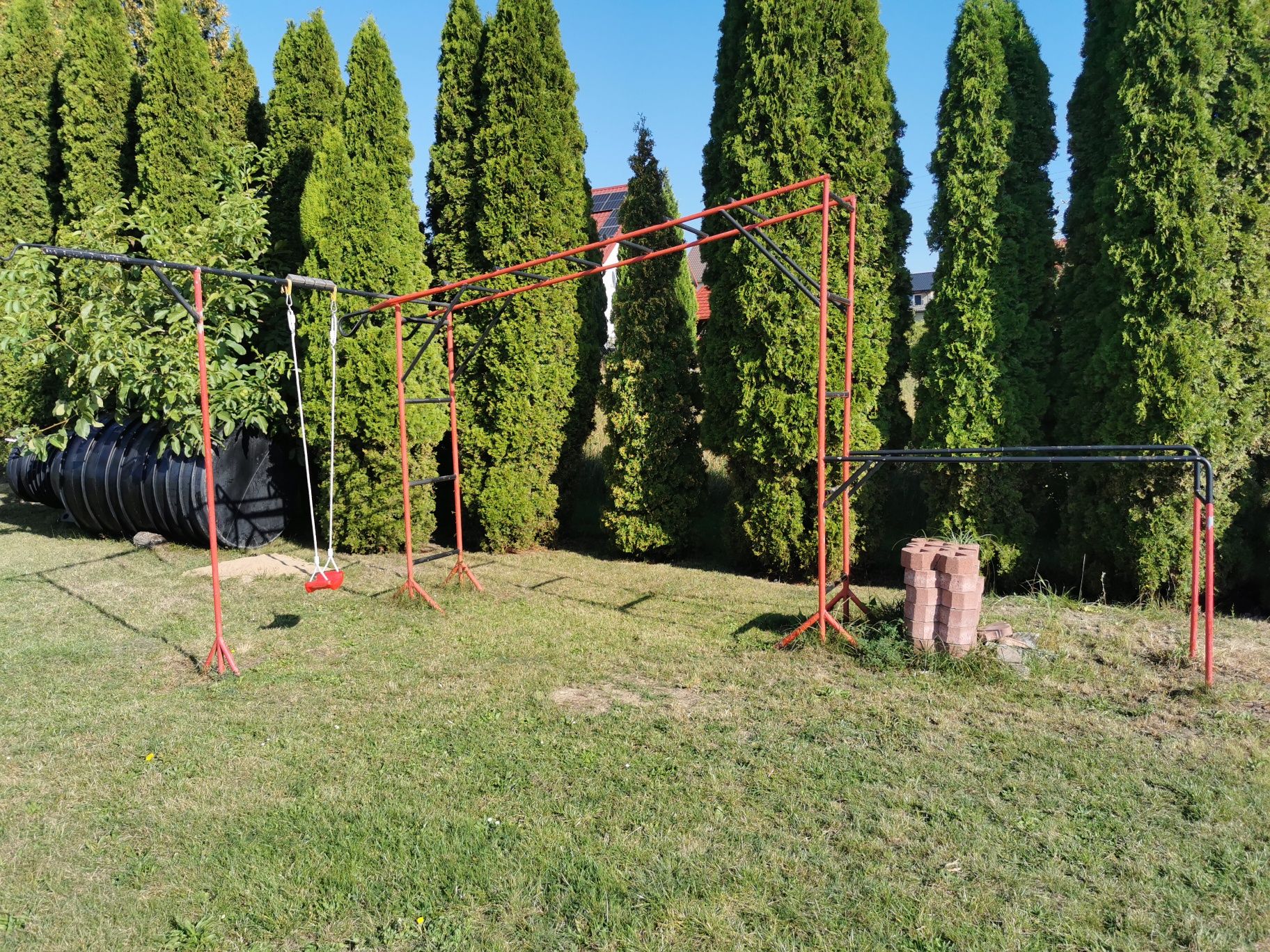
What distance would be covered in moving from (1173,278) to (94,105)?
12.4m

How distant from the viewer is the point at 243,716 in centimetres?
450

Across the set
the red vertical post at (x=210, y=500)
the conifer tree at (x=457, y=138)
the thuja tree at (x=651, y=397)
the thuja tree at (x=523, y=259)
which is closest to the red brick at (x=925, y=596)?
the thuja tree at (x=651, y=397)

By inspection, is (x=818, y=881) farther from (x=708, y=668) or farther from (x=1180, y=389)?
(x=1180, y=389)

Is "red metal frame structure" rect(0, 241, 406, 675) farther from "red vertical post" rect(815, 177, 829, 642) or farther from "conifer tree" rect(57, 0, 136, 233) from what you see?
"conifer tree" rect(57, 0, 136, 233)

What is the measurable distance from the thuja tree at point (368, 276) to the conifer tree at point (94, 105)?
4462 millimetres

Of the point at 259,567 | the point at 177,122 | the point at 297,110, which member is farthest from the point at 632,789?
the point at 177,122

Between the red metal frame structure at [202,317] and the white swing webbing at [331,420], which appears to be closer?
the red metal frame structure at [202,317]

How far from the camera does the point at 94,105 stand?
36.2 ft

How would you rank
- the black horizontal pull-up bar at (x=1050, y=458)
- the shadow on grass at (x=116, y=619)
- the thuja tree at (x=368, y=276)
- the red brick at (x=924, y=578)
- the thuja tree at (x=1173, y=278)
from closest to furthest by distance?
1. the black horizontal pull-up bar at (x=1050, y=458)
2. the red brick at (x=924, y=578)
3. the shadow on grass at (x=116, y=619)
4. the thuja tree at (x=1173, y=278)
5. the thuja tree at (x=368, y=276)

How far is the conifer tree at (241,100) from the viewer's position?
10789 millimetres

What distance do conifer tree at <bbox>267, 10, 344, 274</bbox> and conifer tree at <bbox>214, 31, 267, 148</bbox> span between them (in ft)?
3.51

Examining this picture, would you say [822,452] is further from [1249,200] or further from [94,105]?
[94,105]

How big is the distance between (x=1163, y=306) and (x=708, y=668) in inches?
155

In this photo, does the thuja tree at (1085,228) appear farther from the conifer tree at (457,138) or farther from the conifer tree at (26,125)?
the conifer tree at (26,125)
